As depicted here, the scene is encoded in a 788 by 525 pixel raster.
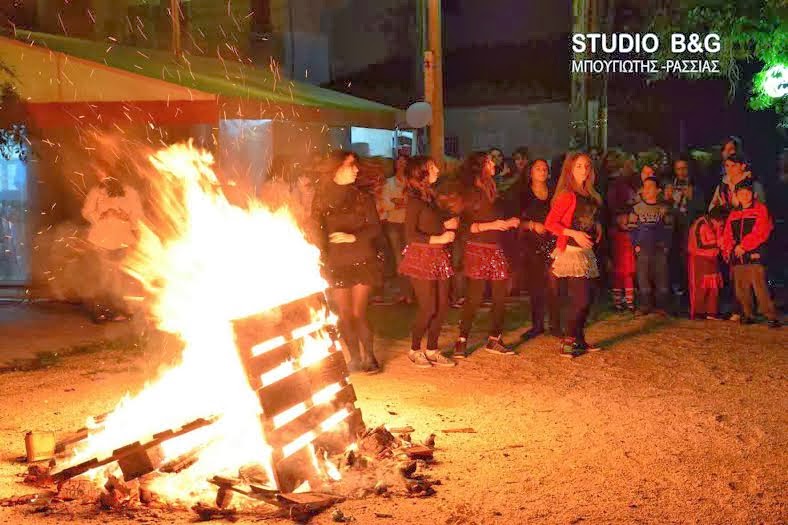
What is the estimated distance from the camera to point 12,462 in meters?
6.36

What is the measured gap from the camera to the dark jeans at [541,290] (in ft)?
32.2

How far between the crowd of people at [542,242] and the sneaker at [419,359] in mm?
12

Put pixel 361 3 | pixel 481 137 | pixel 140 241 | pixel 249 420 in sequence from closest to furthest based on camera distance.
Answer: pixel 249 420 < pixel 140 241 < pixel 361 3 < pixel 481 137

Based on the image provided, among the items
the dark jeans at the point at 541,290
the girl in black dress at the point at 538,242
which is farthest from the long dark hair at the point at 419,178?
the dark jeans at the point at 541,290

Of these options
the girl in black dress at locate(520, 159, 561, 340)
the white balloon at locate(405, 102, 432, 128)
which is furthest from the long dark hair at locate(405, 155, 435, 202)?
the white balloon at locate(405, 102, 432, 128)

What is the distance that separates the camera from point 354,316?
8.67 metres

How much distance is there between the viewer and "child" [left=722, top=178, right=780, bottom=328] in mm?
10531

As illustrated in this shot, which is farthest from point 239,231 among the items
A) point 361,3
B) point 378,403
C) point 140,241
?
point 361,3

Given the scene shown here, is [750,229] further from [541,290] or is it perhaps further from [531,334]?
[531,334]

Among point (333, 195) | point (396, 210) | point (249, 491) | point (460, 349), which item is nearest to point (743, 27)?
point (396, 210)

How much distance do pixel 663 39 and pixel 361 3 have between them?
13.7 m

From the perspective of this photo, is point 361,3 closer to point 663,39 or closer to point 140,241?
point 663,39

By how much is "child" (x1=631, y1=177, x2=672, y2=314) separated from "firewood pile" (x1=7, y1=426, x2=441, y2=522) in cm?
602

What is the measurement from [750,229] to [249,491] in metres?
7.21
